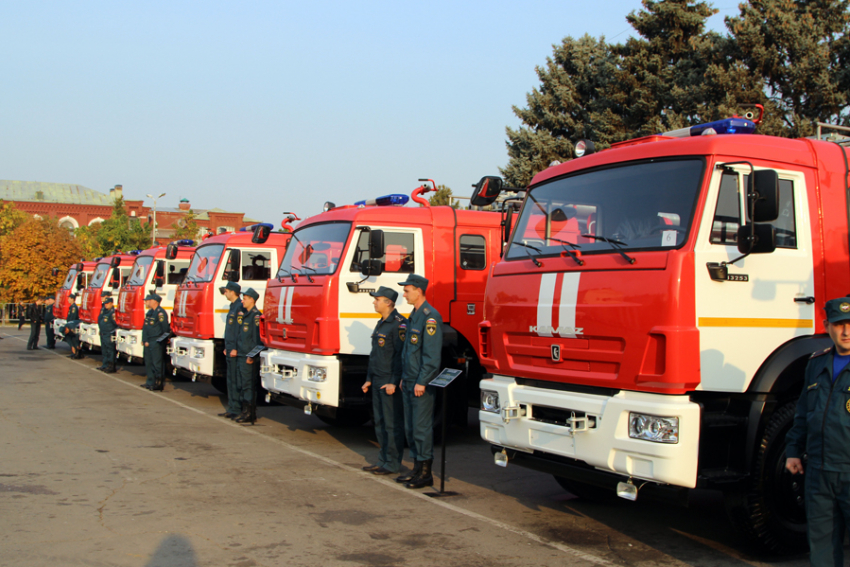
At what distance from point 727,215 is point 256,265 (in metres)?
9.19

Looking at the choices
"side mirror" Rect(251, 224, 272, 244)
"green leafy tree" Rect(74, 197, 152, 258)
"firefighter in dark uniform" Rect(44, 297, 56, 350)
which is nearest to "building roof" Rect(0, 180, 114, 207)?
"green leafy tree" Rect(74, 197, 152, 258)

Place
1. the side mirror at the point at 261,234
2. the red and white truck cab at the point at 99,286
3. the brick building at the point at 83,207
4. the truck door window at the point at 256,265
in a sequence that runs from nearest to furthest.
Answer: the side mirror at the point at 261,234 → the truck door window at the point at 256,265 → the red and white truck cab at the point at 99,286 → the brick building at the point at 83,207

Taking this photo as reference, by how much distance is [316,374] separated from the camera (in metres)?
8.38

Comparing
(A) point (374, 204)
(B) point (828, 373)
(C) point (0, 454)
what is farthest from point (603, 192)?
(C) point (0, 454)

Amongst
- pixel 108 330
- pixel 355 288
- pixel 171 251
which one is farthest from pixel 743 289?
pixel 108 330

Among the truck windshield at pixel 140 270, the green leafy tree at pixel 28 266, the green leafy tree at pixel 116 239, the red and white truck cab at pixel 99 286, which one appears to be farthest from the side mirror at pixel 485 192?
the green leafy tree at pixel 116 239

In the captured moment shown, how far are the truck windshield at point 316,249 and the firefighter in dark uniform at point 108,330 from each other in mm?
8902

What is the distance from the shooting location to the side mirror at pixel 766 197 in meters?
4.60

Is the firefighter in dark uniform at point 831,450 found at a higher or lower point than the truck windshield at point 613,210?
lower

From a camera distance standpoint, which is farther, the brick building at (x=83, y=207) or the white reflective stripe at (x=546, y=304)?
the brick building at (x=83, y=207)

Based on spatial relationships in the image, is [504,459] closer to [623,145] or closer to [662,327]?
[662,327]

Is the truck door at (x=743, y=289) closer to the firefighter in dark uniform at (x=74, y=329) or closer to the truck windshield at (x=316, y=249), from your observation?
the truck windshield at (x=316, y=249)

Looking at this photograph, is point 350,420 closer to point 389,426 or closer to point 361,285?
point 361,285

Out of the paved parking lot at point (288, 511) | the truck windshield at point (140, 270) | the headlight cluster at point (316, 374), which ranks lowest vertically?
the paved parking lot at point (288, 511)
